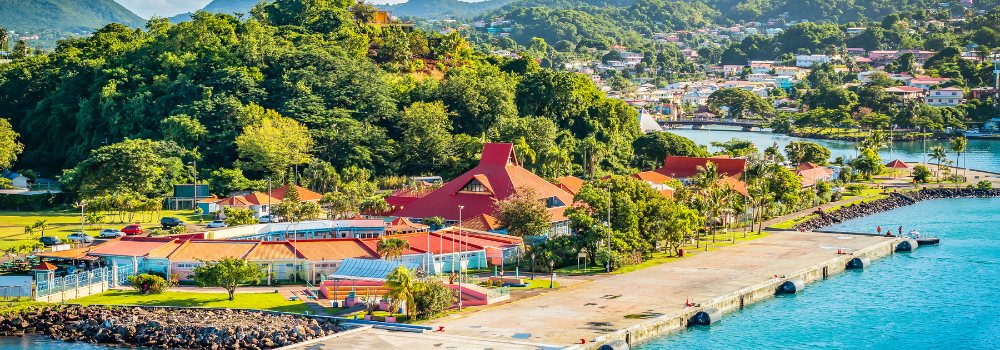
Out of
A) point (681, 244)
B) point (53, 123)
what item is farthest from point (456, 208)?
point (53, 123)

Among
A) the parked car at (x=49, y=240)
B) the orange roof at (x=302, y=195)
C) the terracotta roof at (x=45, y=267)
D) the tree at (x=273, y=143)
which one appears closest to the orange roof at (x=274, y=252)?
the terracotta roof at (x=45, y=267)

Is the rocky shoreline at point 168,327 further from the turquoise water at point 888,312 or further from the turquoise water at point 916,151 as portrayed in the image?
the turquoise water at point 916,151

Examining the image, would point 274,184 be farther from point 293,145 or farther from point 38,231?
point 38,231

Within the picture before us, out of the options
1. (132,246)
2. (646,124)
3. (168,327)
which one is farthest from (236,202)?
(646,124)

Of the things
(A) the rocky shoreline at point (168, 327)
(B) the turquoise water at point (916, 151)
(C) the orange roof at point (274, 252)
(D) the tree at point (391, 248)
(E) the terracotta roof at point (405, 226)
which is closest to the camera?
(A) the rocky shoreline at point (168, 327)

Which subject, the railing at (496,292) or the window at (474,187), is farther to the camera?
the window at (474,187)

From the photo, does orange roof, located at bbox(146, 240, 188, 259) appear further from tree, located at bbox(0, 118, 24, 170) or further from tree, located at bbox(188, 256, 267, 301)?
tree, located at bbox(0, 118, 24, 170)

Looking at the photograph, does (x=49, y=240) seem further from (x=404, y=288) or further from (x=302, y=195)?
(x=404, y=288)
